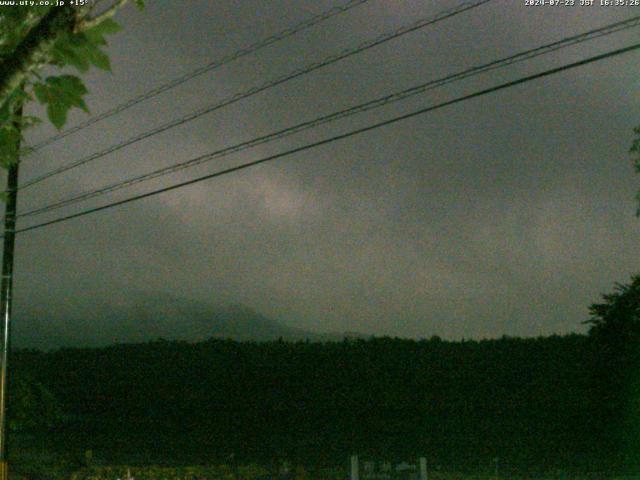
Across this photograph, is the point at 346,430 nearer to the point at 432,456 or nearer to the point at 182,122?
the point at 432,456

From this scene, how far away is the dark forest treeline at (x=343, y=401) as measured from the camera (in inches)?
942

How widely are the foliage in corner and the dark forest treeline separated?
1839 centimetres

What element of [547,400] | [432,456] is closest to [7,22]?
[432,456]

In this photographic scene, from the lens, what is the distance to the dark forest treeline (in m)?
23.9

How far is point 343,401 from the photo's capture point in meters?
34.2

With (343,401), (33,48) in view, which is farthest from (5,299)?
(343,401)

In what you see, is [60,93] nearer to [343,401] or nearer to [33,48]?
[33,48]

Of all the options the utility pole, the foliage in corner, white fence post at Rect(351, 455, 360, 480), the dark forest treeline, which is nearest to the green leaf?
the foliage in corner

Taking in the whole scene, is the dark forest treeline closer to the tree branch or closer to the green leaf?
the green leaf

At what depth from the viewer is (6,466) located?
14305 mm

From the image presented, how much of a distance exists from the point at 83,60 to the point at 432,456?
22.4 meters

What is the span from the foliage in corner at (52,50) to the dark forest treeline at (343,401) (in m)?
18.4

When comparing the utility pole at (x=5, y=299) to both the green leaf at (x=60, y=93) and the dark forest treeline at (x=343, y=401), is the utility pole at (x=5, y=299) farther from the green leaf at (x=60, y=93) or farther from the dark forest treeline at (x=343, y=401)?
the green leaf at (x=60, y=93)

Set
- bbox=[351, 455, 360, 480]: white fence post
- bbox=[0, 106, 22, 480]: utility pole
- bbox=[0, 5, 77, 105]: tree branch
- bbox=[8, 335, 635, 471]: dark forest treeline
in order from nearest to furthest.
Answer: bbox=[0, 5, 77, 105]: tree branch < bbox=[351, 455, 360, 480]: white fence post < bbox=[0, 106, 22, 480]: utility pole < bbox=[8, 335, 635, 471]: dark forest treeline
